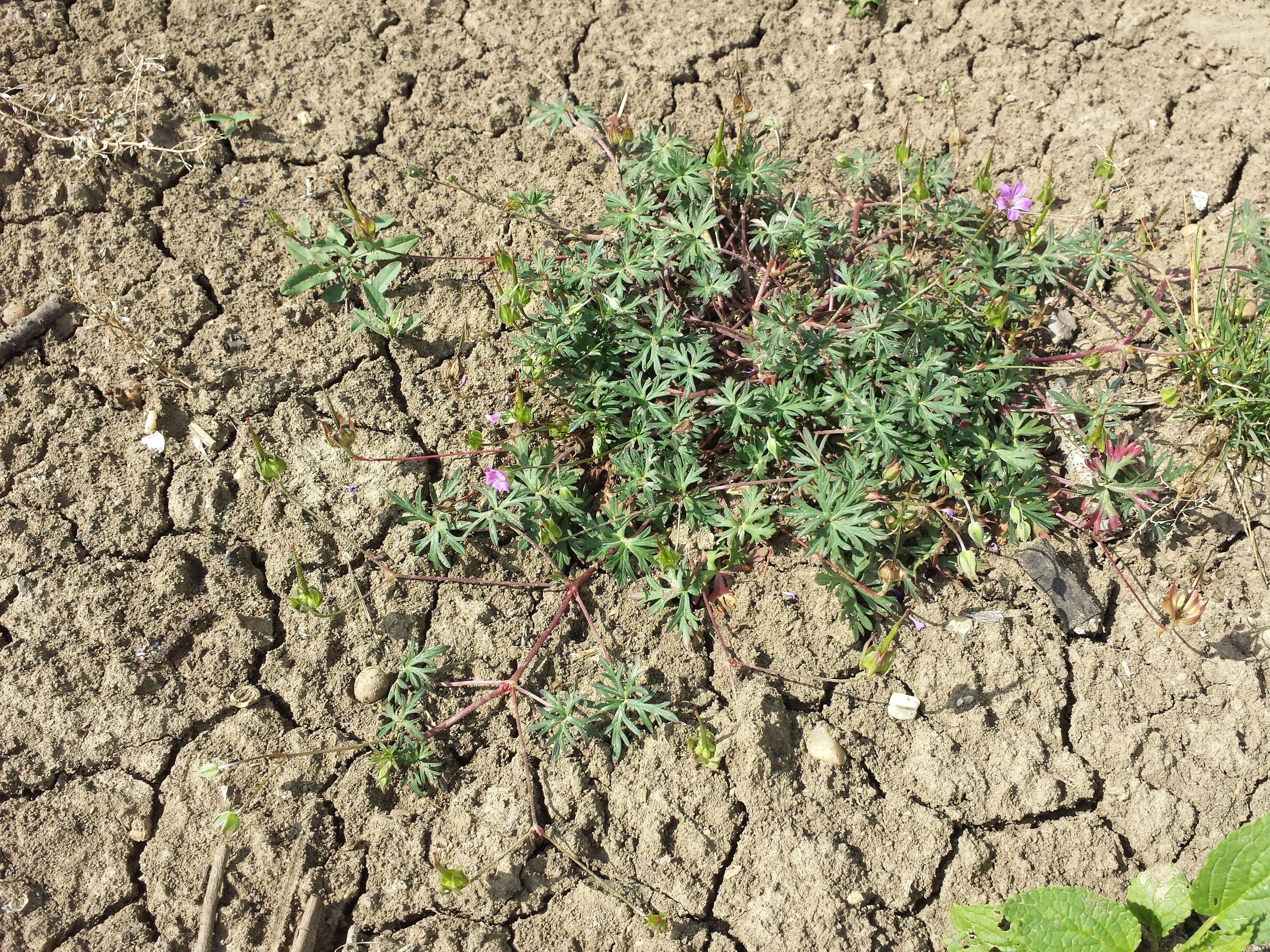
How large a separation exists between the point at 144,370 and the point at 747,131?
265cm

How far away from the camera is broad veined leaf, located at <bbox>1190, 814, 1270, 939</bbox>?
234 cm

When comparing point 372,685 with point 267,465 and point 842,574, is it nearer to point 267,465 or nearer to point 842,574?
point 267,465

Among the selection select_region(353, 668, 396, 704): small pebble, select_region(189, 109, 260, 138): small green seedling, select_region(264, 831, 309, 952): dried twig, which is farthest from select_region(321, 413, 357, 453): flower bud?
select_region(189, 109, 260, 138): small green seedling

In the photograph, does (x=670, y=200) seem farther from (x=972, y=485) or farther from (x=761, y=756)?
(x=761, y=756)

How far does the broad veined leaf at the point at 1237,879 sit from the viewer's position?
7.67ft

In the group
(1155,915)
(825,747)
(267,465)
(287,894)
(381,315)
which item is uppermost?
(381,315)

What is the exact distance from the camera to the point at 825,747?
268 cm

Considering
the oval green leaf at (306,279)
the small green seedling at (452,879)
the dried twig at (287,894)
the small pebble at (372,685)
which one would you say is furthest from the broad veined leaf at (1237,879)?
the oval green leaf at (306,279)

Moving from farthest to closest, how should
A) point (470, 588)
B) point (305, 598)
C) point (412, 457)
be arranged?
point (412, 457) < point (470, 588) < point (305, 598)

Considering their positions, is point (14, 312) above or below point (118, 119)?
below

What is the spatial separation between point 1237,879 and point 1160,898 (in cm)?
22

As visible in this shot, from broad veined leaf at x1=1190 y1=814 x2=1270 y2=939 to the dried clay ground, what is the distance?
0.20m

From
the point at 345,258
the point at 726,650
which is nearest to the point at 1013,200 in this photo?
the point at 726,650

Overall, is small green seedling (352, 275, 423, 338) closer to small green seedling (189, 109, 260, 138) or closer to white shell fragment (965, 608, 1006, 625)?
small green seedling (189, 109, 260, 138)
